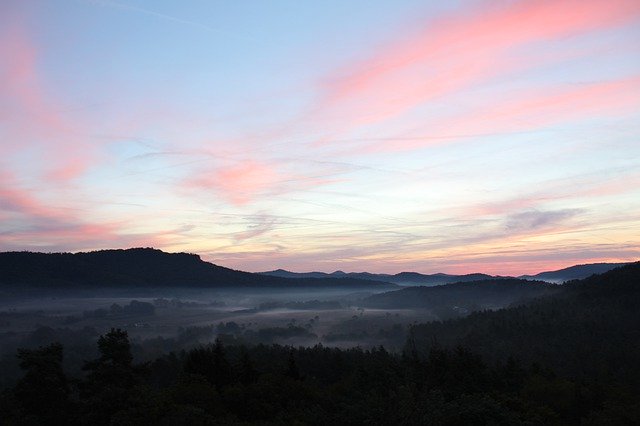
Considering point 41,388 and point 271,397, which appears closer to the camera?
point 41,388

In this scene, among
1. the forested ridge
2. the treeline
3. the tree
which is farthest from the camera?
the tree

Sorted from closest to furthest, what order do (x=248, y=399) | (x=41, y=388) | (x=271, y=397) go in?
1. (x=41, y=388)
2. (x=248, y=399)
3. (x=271, y=397)

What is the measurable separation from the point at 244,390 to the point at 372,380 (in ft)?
67.8

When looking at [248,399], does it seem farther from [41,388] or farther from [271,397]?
[41,388]

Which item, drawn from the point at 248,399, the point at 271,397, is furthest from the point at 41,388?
the point at 271,397

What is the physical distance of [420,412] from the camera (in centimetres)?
4019

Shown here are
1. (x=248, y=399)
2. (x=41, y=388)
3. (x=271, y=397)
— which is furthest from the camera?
(x=271, y=397)

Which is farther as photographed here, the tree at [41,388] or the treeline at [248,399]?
the tree at [41,388]

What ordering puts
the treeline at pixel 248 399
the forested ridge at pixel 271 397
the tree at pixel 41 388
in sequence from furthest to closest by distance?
the tree at pixel 41 388
the forested ridge at pixel 271 397
the treeline at pixel 248 399

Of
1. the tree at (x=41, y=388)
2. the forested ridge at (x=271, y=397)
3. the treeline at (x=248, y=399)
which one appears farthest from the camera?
the tree at (x=41, y=388)

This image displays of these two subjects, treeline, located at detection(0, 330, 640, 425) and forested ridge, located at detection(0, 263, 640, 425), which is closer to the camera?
treeline, located at detection(0, 330, 640, 425)

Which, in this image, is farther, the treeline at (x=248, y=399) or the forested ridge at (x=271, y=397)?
the forested ridge at (x=271, y=397)

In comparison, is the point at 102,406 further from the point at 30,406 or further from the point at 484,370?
Result: the point at 484,370

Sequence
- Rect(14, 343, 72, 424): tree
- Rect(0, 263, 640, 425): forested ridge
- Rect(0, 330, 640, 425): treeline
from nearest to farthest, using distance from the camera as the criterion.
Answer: Rect(0, 330, 640, 425): treeline → Rect(0, 263, 640, 425): forested ridge → Rect(14, 343, 72, 424): tree
